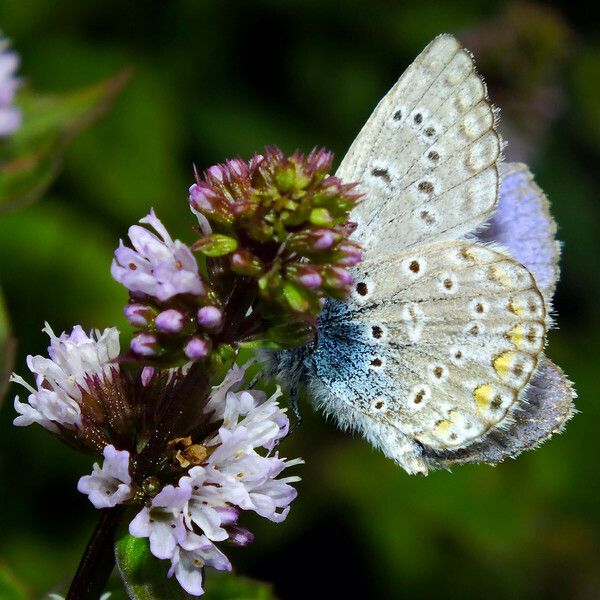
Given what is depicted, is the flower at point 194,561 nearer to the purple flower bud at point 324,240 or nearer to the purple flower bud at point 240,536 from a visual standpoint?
the purple flower bud at point 240,536

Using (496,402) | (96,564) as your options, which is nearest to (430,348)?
(496,402)

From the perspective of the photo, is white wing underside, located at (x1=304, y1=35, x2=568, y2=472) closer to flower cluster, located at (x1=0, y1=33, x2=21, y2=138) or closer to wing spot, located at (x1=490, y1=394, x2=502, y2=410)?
wing spot, located at (x1=490, y1=394, x2=502, y2=410)

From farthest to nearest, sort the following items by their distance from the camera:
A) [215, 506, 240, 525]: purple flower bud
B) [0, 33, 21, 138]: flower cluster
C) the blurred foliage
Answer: the blurred foliage → [0, 33, 21, 138]: flower cluster → [215, 506, 240, 525]: purple flower bud

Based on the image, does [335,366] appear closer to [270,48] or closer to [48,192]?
[48,192]

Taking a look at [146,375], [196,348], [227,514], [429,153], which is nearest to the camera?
[196,348]

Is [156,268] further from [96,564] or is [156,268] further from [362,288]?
[362,288]

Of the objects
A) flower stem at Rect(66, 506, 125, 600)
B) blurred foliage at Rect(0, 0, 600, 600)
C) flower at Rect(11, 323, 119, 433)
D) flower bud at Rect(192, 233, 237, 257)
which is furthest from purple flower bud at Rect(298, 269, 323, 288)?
blurred foliage at Rect(0, 0, 600, 600)

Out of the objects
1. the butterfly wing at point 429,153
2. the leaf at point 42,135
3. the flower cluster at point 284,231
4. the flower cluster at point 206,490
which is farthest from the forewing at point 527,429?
the leaf at point 42,135
